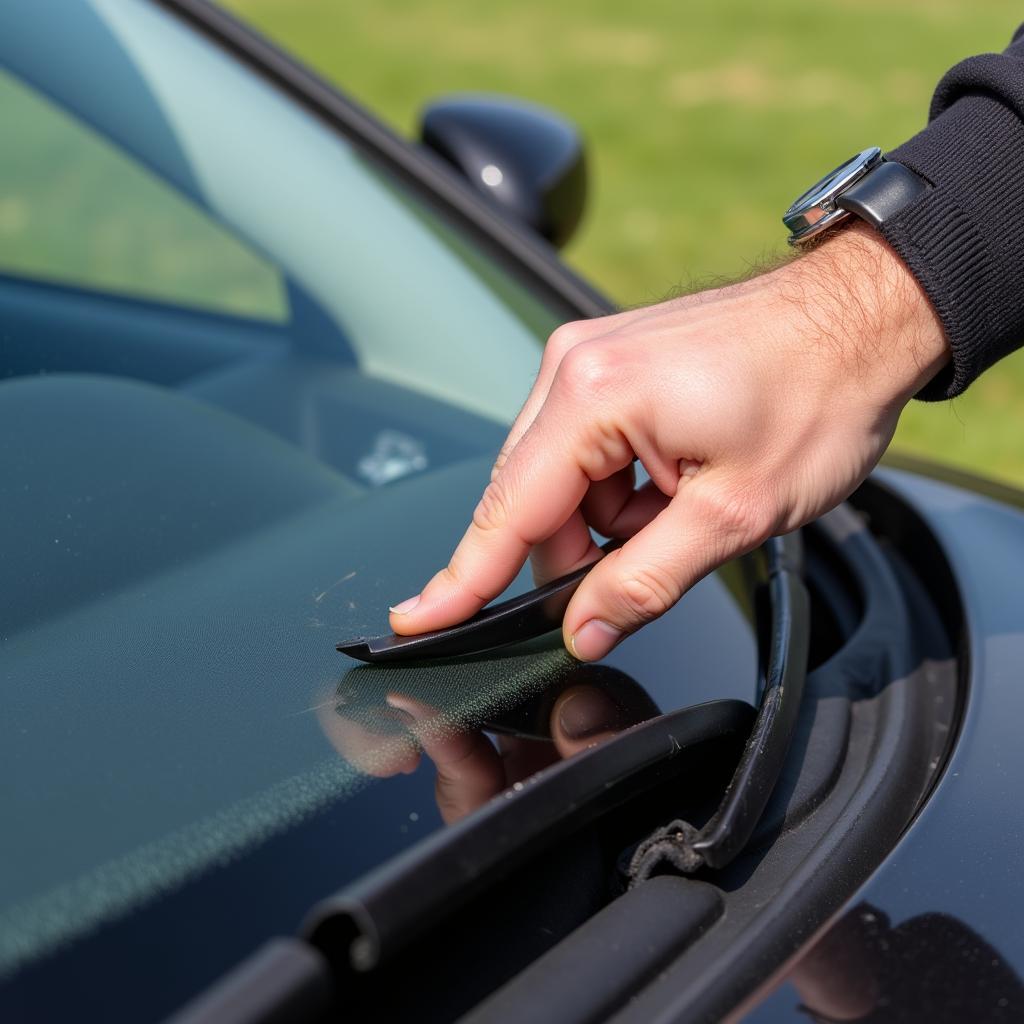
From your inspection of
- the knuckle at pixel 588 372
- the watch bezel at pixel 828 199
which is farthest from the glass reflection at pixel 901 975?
the watch bezel at pixel 828 199

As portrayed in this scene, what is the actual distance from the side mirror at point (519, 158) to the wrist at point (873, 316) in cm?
106

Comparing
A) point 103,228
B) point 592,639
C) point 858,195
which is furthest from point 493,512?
point 103,228

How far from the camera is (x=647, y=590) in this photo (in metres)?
1.06

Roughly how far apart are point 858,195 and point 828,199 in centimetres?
4

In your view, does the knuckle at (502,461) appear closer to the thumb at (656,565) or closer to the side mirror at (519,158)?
the thumb at (656,565)

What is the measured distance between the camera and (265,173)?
1.81 meters

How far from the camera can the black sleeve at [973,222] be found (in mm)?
1146

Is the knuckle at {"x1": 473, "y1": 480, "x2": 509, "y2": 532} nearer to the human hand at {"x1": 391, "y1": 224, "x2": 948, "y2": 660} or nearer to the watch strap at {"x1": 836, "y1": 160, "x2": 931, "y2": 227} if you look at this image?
the human hand at {"x1": 391, "y1": 224, "x2": 948, "y2": 660}

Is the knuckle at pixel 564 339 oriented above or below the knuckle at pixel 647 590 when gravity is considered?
above

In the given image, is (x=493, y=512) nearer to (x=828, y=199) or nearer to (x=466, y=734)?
(x=466, y=734)

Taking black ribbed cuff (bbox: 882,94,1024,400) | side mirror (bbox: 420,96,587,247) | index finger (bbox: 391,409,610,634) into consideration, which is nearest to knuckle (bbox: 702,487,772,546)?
index finger (bbox: 391,409,610,634)

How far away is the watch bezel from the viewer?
122 cm

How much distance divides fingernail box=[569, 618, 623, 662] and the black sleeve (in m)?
0.40

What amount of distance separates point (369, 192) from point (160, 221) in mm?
608
